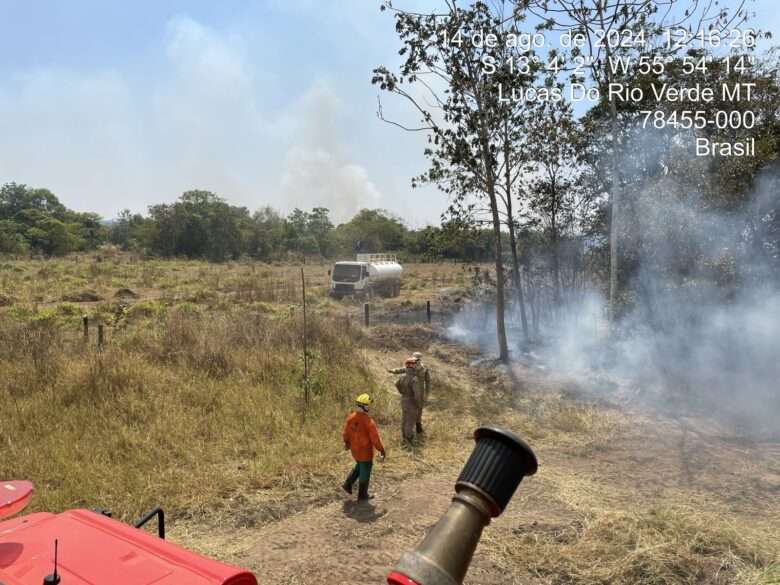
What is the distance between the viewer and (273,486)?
6.26 meters

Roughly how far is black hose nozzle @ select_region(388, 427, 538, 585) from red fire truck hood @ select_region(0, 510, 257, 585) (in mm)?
1047

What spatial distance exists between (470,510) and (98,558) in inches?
61.1

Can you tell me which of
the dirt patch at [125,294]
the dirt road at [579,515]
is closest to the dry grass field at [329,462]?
the dirt road at [579,515]

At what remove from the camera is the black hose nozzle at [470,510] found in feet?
3.67

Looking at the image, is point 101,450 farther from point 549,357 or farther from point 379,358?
point 549,357

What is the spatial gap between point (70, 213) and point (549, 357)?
71812 millimetres

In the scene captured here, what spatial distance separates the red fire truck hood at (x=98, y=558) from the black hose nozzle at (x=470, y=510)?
1047mm

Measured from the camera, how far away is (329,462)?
685 centimetres

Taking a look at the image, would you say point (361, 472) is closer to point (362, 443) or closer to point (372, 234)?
point (362, 443)

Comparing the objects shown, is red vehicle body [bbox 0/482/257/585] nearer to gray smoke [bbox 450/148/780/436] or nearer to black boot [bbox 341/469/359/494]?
black boot [bbox 341/469/359/494]

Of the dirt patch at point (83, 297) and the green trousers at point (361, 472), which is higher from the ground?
the dirt patch at point (83, 297)

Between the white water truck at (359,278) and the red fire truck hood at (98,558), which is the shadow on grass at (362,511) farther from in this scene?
the white water truck at (359,278)

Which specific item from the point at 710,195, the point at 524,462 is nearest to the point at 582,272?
the point at 710,195

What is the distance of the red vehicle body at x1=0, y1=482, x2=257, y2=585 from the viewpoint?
1.89m
